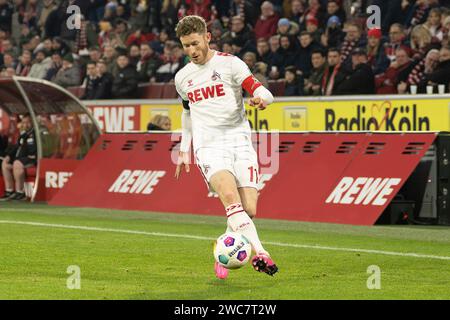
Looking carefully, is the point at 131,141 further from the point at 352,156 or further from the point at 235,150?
the point at 235,150

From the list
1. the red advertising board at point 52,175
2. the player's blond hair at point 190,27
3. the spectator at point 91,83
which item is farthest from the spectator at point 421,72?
the player's blond hair at point 190,27

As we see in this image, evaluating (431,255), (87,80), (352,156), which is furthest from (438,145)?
(87,80)

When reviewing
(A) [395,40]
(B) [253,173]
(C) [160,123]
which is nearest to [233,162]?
(B) [253,173]

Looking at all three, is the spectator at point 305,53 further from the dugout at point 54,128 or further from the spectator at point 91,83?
the spectator at point 91,83

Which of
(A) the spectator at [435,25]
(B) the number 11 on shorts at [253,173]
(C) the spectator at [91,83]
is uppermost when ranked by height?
(A) the spectator at [435,25]

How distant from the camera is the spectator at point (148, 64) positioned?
26.5m

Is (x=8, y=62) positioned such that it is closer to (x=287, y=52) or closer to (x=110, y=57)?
(x=110, y=57)

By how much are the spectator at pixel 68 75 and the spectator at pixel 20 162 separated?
370cm

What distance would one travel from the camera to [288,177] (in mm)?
19516

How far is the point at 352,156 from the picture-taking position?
1891cm

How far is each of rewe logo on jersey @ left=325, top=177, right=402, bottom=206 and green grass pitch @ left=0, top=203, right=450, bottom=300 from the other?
0.59m

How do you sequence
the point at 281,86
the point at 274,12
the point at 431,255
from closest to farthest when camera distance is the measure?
1. the point at 431,255
2. the point at 281,86
3. the point at 274,12
